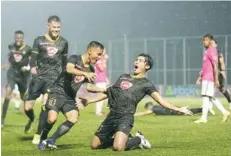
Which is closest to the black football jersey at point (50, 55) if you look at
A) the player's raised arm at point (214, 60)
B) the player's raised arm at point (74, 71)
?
the player's raised arm at point (74, 71)

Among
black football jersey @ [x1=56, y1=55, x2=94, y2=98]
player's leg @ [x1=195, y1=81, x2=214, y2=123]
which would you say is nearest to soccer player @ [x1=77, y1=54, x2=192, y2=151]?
black football jersey @ [x1=56, y1=55, x2=94, y2=98]

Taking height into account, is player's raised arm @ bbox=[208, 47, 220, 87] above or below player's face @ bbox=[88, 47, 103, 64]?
below

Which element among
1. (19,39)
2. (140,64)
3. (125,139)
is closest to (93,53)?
(140,64)

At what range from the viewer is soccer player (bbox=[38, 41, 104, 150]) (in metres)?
7.96

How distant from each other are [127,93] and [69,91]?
2.64 feet

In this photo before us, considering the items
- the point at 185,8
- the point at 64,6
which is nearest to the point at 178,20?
the point at 185,8

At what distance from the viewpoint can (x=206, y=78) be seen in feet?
40.5

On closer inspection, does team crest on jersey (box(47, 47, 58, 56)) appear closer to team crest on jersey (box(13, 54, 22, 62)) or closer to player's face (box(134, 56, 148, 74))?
player's face (box(134, 56, 148, 74))

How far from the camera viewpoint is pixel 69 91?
8.24 meters

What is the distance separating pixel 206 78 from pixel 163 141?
3.62m

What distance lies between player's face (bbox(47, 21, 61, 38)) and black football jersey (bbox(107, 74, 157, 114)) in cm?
155

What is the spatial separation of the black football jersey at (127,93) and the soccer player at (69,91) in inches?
16.5

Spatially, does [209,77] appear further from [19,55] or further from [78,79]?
[78,79]

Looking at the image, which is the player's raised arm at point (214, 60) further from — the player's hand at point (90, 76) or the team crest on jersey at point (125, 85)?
the player's hand at point (90, 76)
